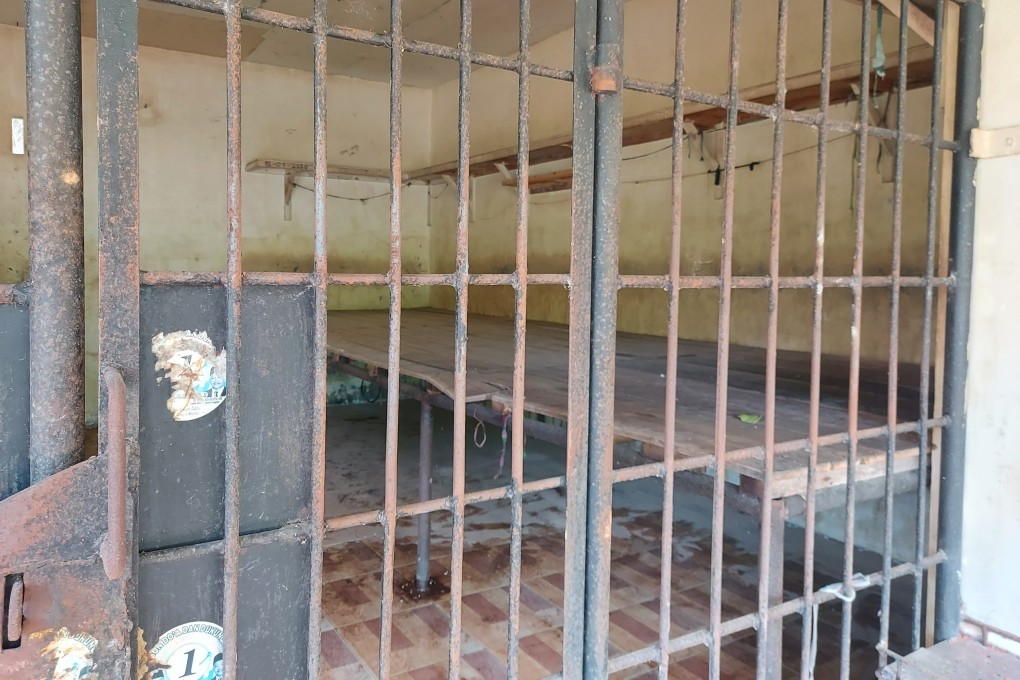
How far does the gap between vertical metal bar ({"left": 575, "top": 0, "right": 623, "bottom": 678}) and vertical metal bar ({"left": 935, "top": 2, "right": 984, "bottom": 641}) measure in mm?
1321

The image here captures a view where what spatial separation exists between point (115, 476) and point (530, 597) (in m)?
2.50

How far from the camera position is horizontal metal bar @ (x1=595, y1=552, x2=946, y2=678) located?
5.39 feet

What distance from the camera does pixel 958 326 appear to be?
222 centimetres

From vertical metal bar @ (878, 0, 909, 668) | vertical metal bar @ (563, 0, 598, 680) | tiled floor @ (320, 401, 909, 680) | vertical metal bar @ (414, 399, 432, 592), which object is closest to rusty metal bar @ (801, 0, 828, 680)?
vertical metal bar @ (878, 0, 909, 668)

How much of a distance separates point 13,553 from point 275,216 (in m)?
6.46

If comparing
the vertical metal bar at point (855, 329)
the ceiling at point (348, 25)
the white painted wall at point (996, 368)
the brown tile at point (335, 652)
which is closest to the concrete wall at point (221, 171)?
the ceiling at point (348, 25)

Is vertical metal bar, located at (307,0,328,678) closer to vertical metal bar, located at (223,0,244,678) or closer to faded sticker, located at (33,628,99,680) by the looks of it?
vertical metal bar, located at (223,0,244,678)

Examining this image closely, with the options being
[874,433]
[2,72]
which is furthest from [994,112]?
[2,72]

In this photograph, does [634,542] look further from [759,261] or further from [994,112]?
[994,112]

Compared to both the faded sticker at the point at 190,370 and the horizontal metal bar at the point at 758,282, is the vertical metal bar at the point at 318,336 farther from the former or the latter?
the horizontal metal bar at the point at 758,282

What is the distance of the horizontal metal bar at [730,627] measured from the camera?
5.39 ft

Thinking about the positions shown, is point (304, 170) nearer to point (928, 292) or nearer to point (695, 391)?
point (695, 391)

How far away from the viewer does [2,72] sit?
5.73 m

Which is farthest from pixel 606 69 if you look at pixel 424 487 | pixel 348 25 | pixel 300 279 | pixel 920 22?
pixel 348 25
